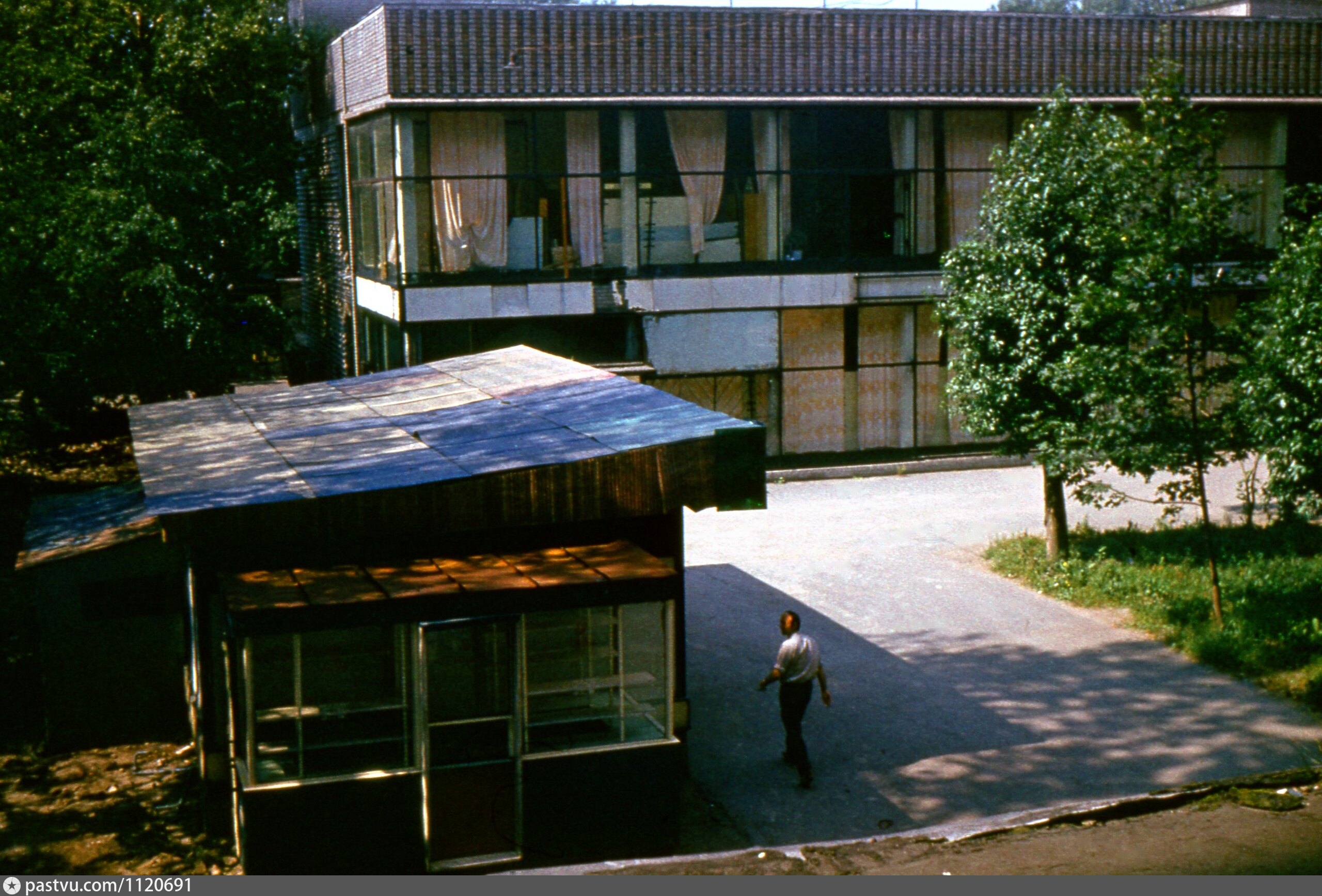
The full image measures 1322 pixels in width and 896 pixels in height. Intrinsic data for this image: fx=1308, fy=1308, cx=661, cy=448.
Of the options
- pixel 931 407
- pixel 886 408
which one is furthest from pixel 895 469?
pixel 931 407

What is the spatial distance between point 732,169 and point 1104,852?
708 inches

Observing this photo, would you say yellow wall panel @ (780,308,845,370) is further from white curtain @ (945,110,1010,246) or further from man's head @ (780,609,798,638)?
man's head @ (780,609,798,638)

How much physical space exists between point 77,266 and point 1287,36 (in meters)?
→ 22.6

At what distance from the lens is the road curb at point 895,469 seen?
24266mm

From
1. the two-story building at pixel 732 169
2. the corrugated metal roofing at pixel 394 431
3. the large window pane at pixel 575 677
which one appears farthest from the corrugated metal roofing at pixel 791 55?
the large window pane at pixel 575 677

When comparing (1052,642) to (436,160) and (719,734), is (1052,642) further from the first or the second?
(436,160)

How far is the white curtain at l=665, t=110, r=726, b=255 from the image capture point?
926 inches

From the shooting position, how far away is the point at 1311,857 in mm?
7625

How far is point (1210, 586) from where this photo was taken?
51.6 ft

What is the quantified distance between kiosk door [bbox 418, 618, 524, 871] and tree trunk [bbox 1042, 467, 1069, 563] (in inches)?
383

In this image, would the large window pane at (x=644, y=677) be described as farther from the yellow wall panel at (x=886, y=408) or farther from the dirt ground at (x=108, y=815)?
the yellow wall panel at (x=886, y=408)

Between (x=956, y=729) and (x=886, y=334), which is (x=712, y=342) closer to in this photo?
(x=886, y=334)

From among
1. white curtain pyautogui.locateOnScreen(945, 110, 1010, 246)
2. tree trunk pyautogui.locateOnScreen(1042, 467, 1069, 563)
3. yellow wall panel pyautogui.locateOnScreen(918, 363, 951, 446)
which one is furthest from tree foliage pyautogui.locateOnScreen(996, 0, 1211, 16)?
tree trunk pyautogui.locateOnScreen(1042, 467, 1069, 563)

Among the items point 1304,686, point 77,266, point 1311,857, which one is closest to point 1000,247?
point 1304,686
